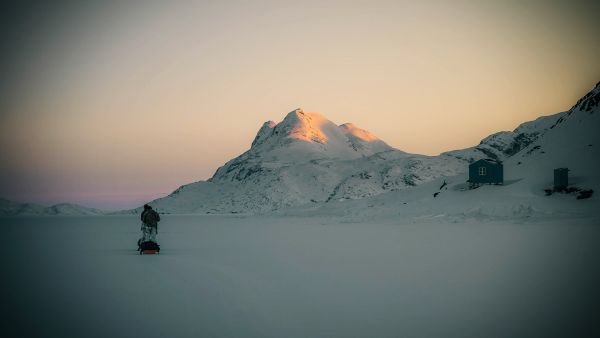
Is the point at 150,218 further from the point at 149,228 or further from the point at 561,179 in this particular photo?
the point at 561,179

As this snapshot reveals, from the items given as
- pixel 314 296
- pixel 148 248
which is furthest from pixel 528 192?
pixel 314 296

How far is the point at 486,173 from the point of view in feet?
244

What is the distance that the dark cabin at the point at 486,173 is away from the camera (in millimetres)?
73375

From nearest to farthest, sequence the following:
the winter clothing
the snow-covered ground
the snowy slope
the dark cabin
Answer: the snow-covered ground → the winter clothing → the snowy slope → the dark cabin

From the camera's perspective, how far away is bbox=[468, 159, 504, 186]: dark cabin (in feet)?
241

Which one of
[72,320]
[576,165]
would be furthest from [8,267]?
[576,165]

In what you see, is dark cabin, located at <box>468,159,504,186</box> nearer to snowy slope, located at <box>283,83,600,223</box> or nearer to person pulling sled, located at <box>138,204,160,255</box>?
snowy slope, located at <box>283,83,600,223</box>

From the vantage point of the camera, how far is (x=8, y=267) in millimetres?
20422

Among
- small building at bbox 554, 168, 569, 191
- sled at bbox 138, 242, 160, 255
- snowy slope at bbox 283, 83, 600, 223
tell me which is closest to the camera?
sled at bbox 138, 242, 160, 255

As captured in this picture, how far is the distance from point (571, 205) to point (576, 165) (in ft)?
56.6

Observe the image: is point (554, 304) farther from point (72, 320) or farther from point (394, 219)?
point (394, 219)

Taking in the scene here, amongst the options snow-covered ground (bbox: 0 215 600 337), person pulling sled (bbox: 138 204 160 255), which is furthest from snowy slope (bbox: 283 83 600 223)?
person pulling sled (bbox: 138 204 160 255)

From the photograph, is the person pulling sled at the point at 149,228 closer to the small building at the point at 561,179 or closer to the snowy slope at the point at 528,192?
the snowy slope at the point at 528,192

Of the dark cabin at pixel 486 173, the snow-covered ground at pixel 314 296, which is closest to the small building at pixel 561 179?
the dark cabin at pixel 486 173
